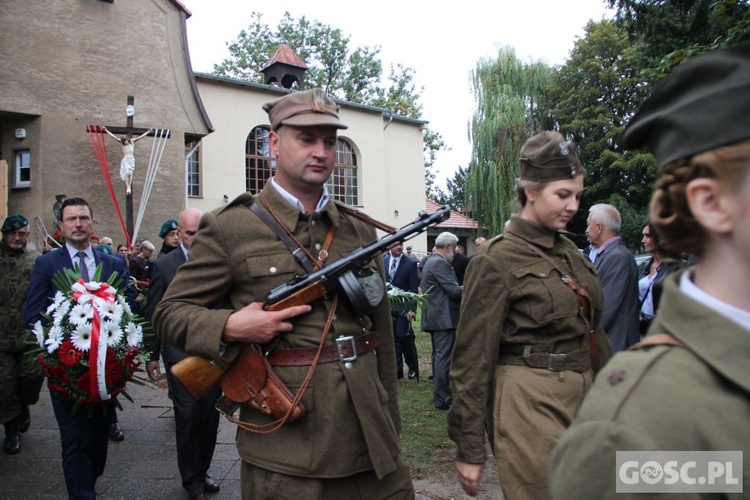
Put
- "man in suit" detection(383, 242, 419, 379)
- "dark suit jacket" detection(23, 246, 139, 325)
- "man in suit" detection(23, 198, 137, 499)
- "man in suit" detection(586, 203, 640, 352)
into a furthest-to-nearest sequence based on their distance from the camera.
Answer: "man in suit" detection(383, 242, 419, 379)
"man in suit" detection(586, 203, 640, 352)
"dark suit jacket" detection(23, 246, 139, 325)
"man in suit" detection(23, 198, 137, 499)

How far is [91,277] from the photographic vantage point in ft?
15.7

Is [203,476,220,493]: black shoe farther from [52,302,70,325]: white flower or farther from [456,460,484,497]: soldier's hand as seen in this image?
[456,460,484,497]: soldier's hand

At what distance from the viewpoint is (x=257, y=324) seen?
2.33 metres

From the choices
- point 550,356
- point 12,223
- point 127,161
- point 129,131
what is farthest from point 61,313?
point 129,131

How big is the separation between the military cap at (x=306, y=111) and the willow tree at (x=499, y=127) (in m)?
25.4

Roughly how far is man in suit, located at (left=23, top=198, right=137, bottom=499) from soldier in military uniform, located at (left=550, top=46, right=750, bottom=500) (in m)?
3.91

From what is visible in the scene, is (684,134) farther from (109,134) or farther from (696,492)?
(109,134)

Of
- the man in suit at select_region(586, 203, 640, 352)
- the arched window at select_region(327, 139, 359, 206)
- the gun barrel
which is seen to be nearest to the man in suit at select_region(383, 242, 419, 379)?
the man in suit at select_region(586, 203, 640, 352)

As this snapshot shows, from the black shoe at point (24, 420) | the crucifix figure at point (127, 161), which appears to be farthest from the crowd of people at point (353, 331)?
the crucifix figure at point (127, 161)

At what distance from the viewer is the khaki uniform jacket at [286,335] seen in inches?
93.1

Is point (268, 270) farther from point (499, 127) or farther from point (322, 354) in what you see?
point (499, 127)

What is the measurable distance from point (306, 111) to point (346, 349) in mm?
1060

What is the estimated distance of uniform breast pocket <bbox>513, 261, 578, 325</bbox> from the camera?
2.74m

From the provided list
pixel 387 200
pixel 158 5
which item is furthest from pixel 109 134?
pixel 387 200
